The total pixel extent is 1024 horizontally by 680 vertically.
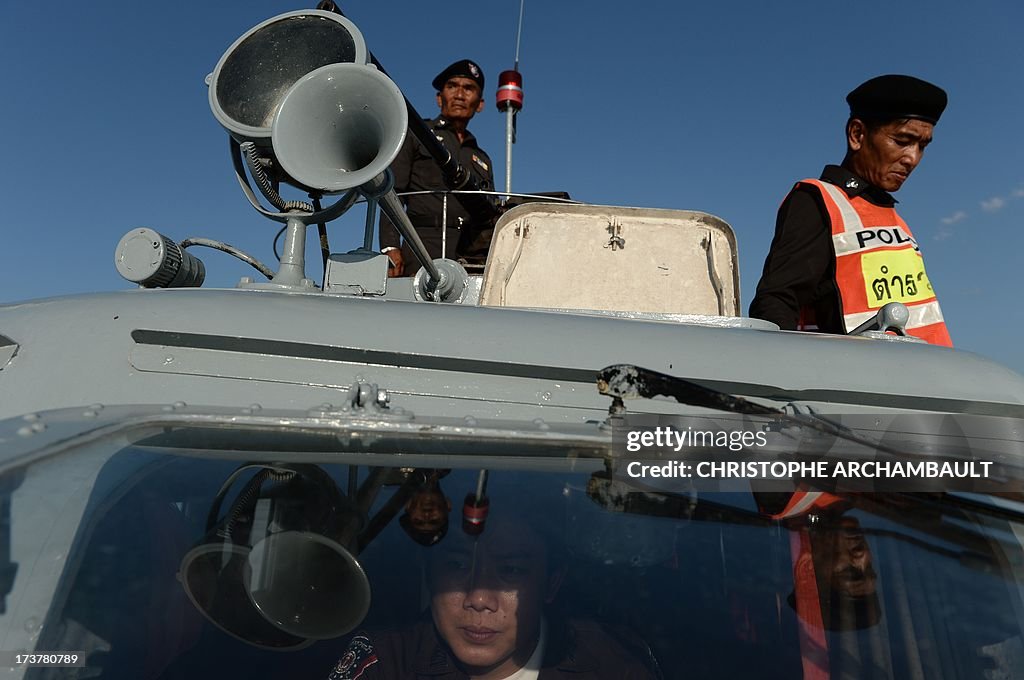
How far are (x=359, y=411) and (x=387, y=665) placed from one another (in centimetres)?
49

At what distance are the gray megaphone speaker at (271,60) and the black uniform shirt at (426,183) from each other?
74.9 inches

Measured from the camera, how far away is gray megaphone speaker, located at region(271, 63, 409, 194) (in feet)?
6.58

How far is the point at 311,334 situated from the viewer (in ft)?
5.49

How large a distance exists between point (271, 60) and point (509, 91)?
10.7 ft

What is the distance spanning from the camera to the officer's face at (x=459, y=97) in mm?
4992

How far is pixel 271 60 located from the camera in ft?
7.81

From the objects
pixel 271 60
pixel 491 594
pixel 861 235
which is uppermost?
pixel 271 60

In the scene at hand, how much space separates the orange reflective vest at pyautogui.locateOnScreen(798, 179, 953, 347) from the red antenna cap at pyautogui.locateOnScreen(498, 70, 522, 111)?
3132 millimetres

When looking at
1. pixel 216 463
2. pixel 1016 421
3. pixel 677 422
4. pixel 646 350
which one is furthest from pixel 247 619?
pixel 1016 421

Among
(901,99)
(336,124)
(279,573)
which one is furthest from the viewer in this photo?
(901,99)

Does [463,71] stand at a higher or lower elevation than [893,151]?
higher

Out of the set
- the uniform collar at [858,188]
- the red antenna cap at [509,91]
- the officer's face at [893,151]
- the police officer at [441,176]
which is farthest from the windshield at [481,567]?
the red antenna cap at [509,91]

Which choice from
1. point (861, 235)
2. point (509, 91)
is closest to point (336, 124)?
point (861, 235)

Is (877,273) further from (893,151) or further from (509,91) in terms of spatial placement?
(509,91)
